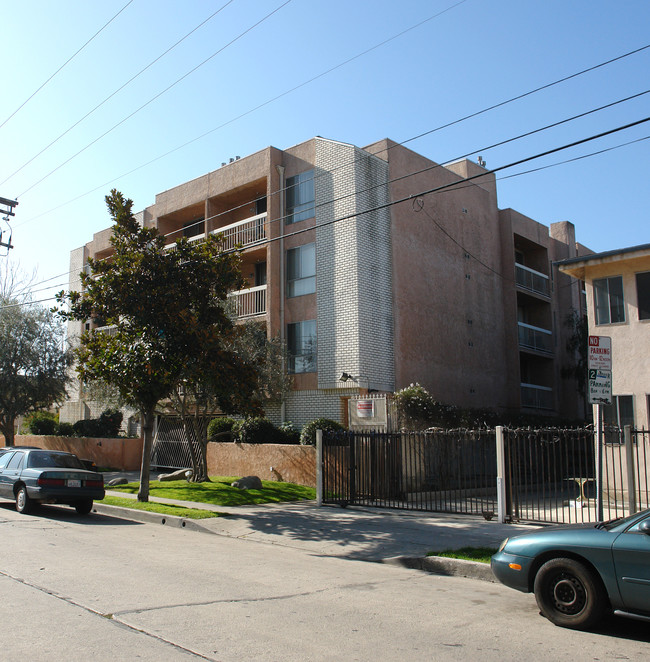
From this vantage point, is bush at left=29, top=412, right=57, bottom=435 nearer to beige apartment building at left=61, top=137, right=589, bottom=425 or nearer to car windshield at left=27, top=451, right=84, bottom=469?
beige apartment building at left=61, top=137, right=589, bottom=425

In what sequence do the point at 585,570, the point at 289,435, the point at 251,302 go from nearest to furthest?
1. the point at 585,570
2. the point at 289,435
3. the point at 251,302

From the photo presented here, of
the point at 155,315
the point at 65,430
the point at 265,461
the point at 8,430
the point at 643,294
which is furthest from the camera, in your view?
the point at 65,430

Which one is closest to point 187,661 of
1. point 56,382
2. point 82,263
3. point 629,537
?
point 629,537

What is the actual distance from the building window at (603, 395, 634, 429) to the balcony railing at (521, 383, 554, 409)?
1221 cm

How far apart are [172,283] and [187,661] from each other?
1138cm

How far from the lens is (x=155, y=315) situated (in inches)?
587

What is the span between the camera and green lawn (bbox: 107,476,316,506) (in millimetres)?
16391

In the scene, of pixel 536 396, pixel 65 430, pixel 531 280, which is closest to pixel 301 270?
pixel 531 280

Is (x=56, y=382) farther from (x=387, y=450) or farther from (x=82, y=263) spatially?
(x=387, y=450)

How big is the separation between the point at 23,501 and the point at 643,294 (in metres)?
15.3

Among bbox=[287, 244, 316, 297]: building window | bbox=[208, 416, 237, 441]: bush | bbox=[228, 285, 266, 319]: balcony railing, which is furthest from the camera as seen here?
bbox=[228, 285, 266, 319]: balcony railing

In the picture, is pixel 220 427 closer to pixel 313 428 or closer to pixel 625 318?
pixel 313 428

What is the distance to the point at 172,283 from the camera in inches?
603

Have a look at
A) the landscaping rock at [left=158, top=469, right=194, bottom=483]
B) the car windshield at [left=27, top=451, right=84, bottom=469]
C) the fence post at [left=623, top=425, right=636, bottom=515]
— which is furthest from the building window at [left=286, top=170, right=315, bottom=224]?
the fence post at [left=623, top=425, right=636, bottom=515]
